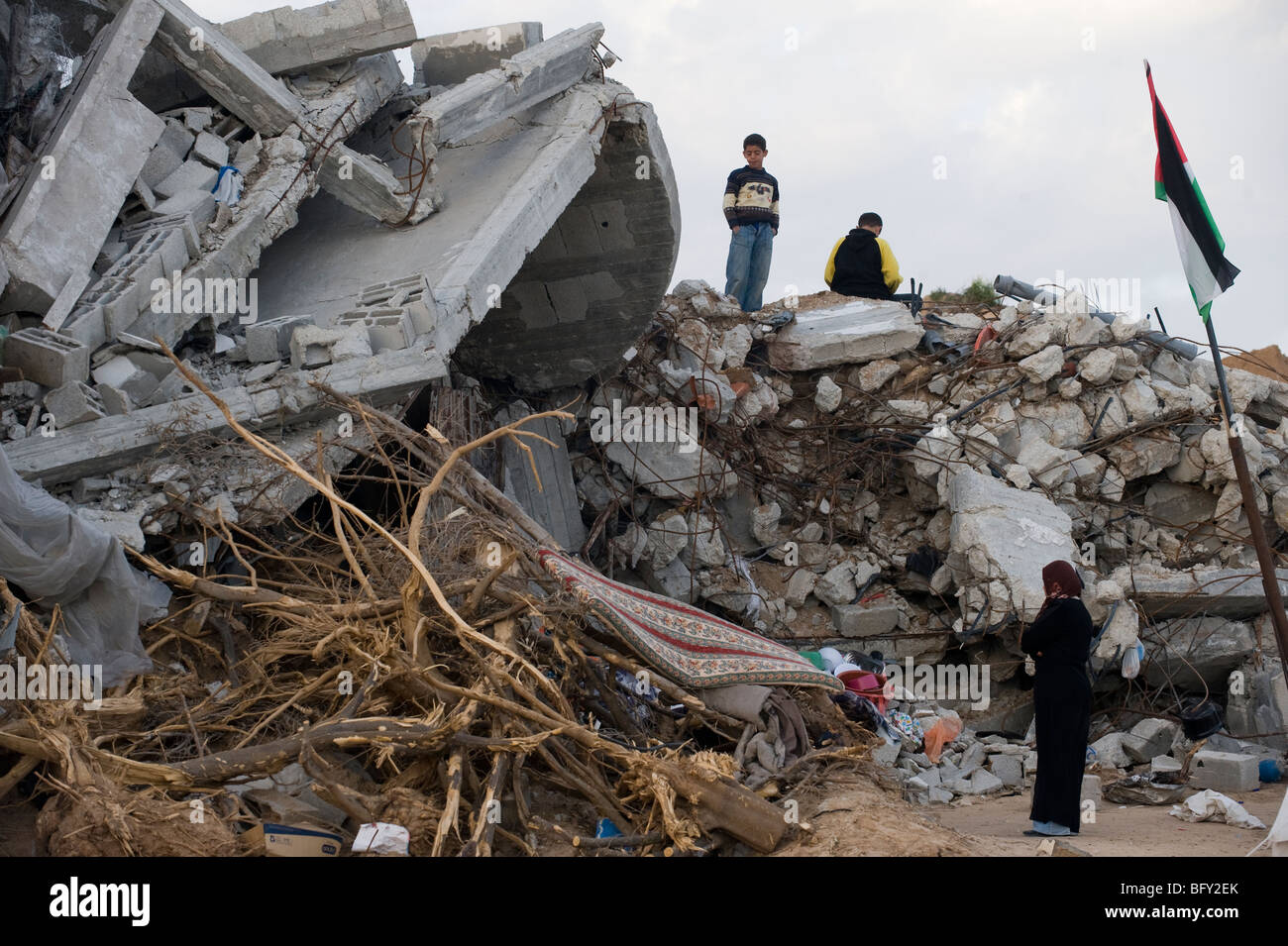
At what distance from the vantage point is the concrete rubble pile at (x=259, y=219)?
5953 mm

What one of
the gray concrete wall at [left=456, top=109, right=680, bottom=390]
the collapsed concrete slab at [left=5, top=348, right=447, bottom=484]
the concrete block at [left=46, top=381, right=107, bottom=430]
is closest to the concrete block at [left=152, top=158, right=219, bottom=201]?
the collapsed concrete slab at [left=5, top=348, right=447, bottom=484]

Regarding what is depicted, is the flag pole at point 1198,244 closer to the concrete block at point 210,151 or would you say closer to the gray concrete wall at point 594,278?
the gray concrete wall at point 594,278

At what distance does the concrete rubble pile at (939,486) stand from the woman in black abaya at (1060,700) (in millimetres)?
2345

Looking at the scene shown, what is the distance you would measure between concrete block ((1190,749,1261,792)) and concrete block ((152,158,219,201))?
22.0 feet

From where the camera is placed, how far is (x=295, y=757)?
4723 mm

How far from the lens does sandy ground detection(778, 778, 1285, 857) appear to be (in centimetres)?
447

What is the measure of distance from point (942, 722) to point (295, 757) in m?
4.10

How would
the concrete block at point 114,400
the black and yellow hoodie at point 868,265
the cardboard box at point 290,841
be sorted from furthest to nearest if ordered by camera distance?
the black and yellow hoodie at point 868,265
the concrete block at point 114,400
the cardboard box at point 290,841

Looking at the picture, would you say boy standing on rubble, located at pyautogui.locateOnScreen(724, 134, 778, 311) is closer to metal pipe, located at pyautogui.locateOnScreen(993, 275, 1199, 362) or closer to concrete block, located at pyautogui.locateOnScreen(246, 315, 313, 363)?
metal pipe, located at pyautogui.locateOnScreen(993, 275, 1199, 362)

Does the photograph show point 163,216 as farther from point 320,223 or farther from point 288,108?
point 320,223

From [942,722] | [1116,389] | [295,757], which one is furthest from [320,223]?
[1116,389]

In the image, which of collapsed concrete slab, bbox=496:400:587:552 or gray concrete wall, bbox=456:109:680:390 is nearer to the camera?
gray concrete wall, bbox=456:109:680:390

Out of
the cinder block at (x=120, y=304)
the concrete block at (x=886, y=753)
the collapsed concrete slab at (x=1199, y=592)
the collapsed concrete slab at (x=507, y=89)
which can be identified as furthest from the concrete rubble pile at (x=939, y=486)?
the cinder block at (x=120, y=304)

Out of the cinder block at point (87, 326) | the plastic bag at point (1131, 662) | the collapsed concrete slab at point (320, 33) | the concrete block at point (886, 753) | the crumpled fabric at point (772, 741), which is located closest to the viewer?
the crumpled fabric at point (772, 741)
